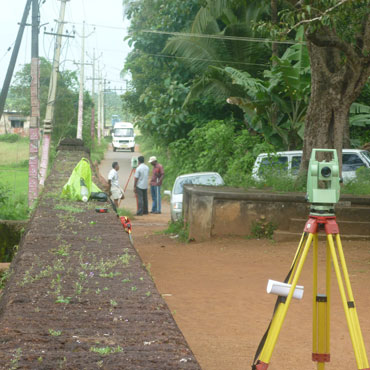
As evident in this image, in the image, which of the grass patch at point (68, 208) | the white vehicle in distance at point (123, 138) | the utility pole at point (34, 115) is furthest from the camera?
the white vehicle in distance at point (123, 138)

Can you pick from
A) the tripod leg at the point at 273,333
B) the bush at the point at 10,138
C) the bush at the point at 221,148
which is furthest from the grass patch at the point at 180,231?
the bush at the point at 10,138

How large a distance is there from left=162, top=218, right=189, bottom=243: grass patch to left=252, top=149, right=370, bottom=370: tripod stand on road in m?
8.13

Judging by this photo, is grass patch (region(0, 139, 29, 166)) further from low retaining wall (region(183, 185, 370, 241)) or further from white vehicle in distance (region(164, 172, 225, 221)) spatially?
low retaining wall (region(183, 185, 370, 241))

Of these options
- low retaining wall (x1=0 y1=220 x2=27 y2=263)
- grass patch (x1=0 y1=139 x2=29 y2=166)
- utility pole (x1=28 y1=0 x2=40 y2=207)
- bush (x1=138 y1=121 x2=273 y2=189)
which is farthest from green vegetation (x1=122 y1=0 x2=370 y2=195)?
grass patch (x1=0 y1=139 x2=29 y2=166)

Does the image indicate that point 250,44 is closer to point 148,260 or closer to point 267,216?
point 267,216

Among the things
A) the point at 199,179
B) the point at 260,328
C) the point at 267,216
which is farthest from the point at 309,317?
the point at 199,179

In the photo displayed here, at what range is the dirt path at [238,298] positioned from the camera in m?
5.80

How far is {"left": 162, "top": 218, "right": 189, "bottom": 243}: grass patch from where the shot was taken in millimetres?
12438

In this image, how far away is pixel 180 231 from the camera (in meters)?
12.8

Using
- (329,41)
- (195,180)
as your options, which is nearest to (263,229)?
(329,41)

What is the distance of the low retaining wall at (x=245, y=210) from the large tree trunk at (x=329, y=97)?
3.95ft

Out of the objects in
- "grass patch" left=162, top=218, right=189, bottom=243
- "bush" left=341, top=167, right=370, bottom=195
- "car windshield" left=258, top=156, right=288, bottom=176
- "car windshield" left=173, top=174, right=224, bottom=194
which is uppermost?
"car windshield" left=258, top=156, right=288, bottom=176

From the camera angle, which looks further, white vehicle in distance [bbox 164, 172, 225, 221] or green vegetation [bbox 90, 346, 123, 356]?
white vehicle in distance [bbox 164, 172, 225, 221]

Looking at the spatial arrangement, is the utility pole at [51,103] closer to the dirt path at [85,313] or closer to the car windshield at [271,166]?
the car windshield at [271,166]
